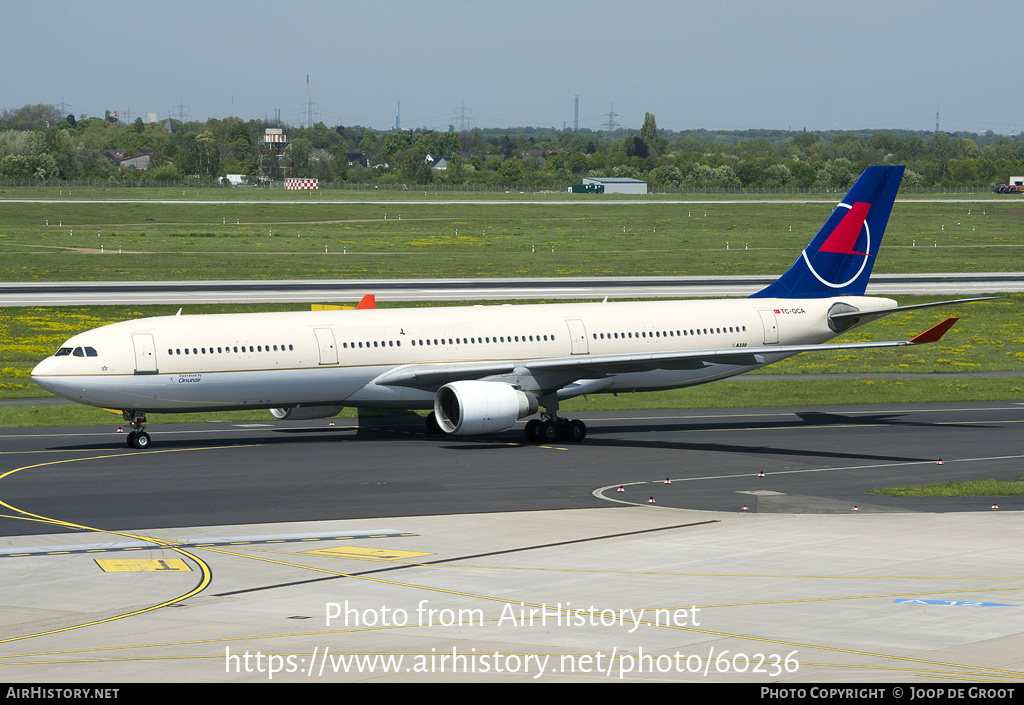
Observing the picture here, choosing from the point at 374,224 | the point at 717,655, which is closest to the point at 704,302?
the point at 717,655

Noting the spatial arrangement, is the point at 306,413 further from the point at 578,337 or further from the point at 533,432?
the point at 578,337

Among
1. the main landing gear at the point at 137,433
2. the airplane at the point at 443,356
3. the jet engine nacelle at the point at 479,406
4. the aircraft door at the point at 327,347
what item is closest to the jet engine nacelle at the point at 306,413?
the airplane at the point at 443,356

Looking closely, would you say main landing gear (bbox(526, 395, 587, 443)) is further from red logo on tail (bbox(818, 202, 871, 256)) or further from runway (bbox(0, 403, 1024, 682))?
red logo on tail (bbox(818, 202, 871, 256))

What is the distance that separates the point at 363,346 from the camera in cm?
4434

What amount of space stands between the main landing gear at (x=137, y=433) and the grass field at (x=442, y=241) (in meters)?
59.0

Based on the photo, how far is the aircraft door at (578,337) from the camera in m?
47.2

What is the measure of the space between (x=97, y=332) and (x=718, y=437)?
21.6 meters

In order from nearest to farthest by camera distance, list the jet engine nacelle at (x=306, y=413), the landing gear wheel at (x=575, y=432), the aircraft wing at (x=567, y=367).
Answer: the aircraft wing at (x=567, y=367) < the landing gear wheel at (x=575, y=432) < the jet engine nacelle at (x=306, y=413)

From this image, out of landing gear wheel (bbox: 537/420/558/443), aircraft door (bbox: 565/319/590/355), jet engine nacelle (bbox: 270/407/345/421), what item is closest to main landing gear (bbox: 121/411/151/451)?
jet engine nacelle (bbox: 270/407/345/421)

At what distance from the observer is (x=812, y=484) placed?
36688 millimetres

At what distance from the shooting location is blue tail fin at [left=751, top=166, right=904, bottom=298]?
172 feet

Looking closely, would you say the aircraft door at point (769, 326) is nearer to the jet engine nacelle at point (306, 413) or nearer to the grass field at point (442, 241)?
the jet engine nacelle at point (306, 413)

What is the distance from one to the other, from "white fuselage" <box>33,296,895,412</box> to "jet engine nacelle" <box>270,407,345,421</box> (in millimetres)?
1448

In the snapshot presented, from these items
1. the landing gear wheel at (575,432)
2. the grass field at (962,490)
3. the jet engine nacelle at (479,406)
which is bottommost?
the landing gear wheel at (575,432)
